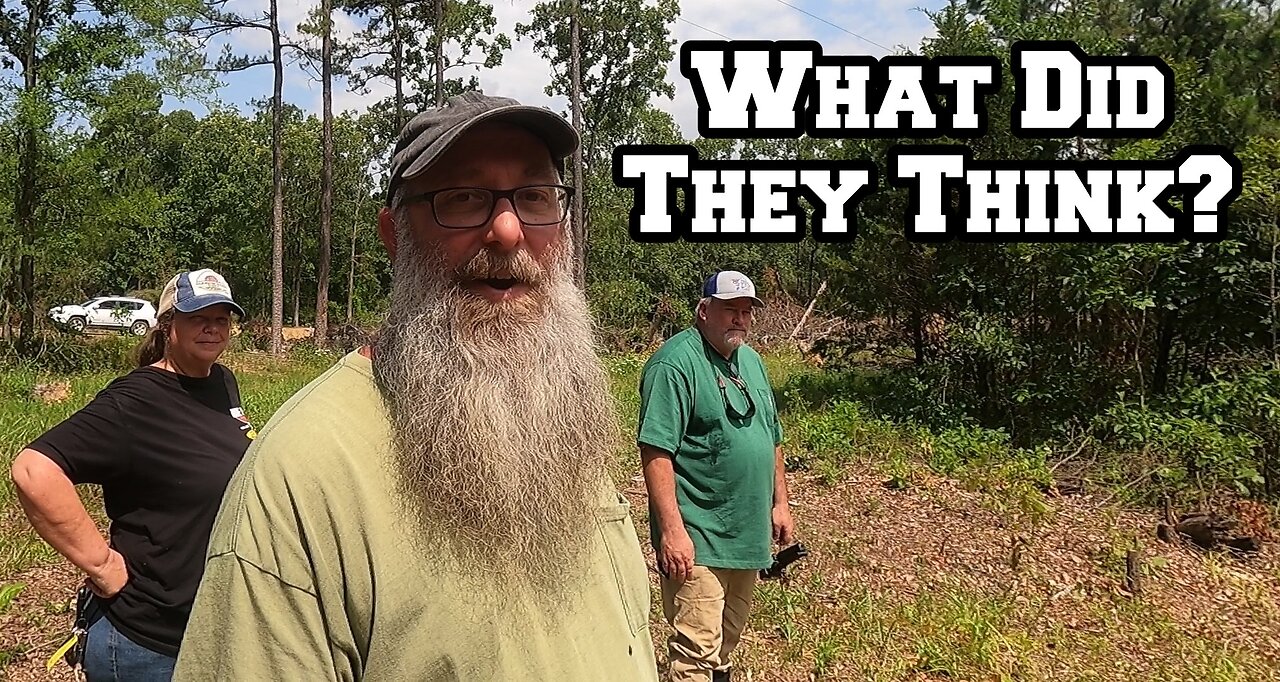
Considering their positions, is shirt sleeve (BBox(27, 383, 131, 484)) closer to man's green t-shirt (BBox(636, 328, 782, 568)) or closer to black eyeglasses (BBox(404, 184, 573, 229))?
black eyeglasses (BBox(404, 184, 573, 229))

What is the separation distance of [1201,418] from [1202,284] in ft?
3.78

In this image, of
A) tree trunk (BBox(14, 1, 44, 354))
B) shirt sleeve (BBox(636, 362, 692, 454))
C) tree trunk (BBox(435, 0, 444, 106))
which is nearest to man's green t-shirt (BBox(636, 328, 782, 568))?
shirt sleeve (BBox(636, 362, 692, 454))

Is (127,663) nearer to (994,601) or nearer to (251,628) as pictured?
(251,628)

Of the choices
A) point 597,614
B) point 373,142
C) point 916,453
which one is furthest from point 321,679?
point 373,142

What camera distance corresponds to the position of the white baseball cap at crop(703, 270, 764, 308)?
3.75 metres

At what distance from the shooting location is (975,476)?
7.47 meters

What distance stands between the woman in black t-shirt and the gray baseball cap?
4.78ft

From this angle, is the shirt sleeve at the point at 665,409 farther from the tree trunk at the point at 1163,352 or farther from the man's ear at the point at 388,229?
the tree trunk at the point at 1163,352

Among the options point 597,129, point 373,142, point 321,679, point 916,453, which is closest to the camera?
point 321,679

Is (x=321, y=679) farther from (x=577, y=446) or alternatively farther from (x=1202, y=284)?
(x=1202, y=284)

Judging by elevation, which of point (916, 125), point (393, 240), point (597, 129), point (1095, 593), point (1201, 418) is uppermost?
point (597, 129)

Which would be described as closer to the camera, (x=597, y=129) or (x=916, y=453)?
(x=916, y=453)

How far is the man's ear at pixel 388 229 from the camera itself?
144cm

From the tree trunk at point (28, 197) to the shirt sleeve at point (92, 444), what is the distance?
13652mm
